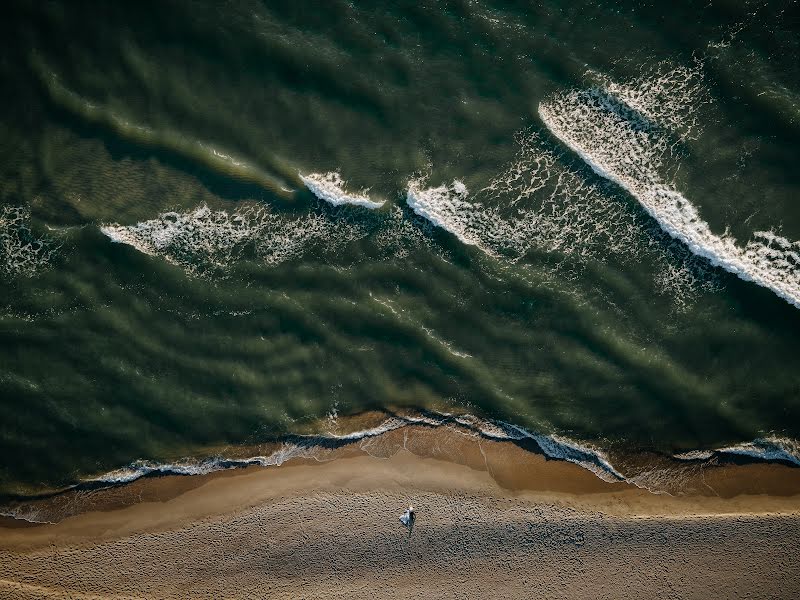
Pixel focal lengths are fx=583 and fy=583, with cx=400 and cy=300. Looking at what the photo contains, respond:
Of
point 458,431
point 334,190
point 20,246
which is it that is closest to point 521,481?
point 458,431

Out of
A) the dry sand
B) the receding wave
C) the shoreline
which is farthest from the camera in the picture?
the receding wave

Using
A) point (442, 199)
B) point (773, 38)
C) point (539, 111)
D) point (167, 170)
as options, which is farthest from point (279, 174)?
point (773, 38)

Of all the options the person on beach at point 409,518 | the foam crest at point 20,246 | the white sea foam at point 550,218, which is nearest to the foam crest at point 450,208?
the white sea foam at point 550,218

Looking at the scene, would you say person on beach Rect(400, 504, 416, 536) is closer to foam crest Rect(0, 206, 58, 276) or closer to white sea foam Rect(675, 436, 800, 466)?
white sea foam Rect(675, 436, 800, 466)

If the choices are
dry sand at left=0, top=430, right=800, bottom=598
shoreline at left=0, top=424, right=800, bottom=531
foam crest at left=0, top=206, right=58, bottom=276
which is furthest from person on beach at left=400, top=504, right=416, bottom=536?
foam crest at left=0, top=206, right=58, bottom=276

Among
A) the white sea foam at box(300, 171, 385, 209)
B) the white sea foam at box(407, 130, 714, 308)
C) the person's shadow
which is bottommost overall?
the person's shadow

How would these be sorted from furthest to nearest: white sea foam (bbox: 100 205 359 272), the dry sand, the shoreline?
1. white sea foam (bbox: 100 205 359 272)
2. the shoreline
3. the dry sand
